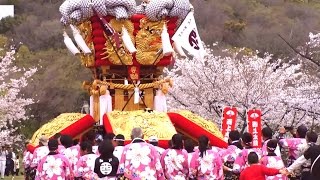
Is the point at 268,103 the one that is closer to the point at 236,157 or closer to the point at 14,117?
the point at 14,117

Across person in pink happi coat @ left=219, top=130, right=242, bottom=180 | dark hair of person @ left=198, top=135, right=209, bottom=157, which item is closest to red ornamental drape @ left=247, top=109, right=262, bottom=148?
person in pink happi coat @ left=219, top=130, right=242, bottom=180

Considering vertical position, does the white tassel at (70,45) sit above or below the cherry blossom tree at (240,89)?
below

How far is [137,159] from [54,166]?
4.15 ft

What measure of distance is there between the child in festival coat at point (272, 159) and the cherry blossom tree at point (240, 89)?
510 inches

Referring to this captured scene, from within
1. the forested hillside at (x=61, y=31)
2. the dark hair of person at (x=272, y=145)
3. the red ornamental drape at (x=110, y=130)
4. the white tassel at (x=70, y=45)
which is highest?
the forested hillside at (x=61, y=31)

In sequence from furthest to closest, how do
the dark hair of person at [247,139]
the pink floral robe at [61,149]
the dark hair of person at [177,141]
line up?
1. the dark hair of person at [247,139]
2. the pink floral robe at [61,149]
3. the dark hair of person at [177,141]

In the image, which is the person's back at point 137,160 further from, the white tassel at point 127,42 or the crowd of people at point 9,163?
the crowd of people at point 9,163

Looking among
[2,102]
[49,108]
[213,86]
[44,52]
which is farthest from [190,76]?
[44,52]

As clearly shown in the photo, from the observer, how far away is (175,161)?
11023mm

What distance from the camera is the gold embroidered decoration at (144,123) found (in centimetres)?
1330

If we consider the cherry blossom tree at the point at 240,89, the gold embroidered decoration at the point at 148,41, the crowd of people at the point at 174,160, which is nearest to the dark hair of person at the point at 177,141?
the crowd of people at the point at 174,160

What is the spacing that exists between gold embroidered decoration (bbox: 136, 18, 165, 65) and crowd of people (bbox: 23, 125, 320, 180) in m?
2.64

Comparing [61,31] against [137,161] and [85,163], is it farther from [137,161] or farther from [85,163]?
[137,161]

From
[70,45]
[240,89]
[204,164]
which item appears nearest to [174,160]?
[204,164]
